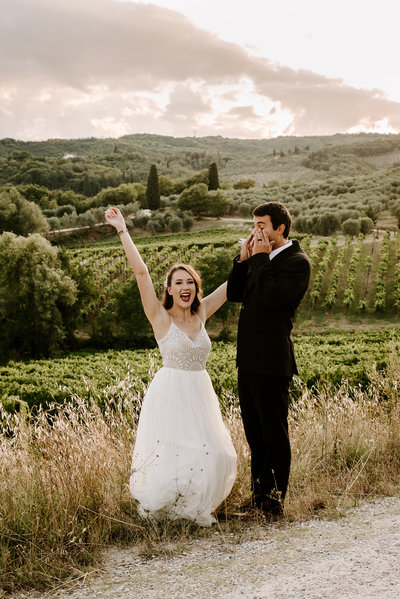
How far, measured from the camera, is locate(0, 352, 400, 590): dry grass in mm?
3107

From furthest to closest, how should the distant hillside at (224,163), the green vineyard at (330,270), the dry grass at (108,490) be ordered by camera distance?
the distant hillside at (224,163) < the green vineyard at (330,270) < the dry grass at (108,490)

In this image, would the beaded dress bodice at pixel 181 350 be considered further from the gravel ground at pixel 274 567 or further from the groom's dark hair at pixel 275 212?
the gravel ground at pixel 274 567

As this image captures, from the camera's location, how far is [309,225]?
201 feet

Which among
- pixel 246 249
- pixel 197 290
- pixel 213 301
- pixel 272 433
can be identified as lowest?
pixel 272 433

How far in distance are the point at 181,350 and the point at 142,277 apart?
0.65m

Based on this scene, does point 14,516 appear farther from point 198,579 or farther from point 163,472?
point 198,579

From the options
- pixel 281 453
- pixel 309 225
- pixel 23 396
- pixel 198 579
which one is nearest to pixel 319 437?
pixel 281 453

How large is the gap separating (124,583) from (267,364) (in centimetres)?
165

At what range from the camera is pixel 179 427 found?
3717 millimetres

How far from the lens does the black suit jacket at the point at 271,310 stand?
11.4 feet

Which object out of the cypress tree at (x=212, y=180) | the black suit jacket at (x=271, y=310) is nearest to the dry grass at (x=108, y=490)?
the black suit jacket at (x=271, y=310)

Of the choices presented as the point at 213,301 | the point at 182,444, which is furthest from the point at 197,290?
the point at 182,444

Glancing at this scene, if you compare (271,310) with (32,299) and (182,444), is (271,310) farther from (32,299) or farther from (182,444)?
(32,299)

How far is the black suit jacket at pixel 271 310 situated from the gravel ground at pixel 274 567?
1.11 metres
